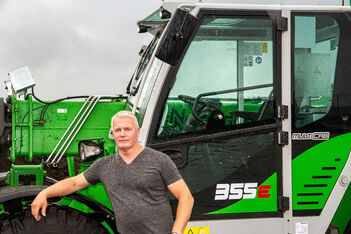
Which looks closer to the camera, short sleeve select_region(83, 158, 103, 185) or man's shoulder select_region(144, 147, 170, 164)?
man's shoulder select_region(144, 147, 170, 164)

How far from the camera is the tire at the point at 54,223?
3.64 meters

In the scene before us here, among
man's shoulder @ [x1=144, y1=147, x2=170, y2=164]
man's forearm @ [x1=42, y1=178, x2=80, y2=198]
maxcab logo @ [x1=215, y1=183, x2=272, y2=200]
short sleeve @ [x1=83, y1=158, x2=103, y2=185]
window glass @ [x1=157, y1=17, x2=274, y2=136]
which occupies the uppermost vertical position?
window glass @ [x1=157, y1=17, x2=274, y2=136]

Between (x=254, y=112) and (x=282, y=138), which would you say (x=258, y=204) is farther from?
(x=254, y=112)

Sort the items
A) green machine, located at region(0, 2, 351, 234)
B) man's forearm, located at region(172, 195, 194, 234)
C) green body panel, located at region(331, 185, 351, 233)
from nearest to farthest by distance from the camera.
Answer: man's forearm, located at region(172, 195, 194, 234) → green machine, located at region(0, 2, 351, 234) → green body panel, located at region(331, 185, 351, 233)

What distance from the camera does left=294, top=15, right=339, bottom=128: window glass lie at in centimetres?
403

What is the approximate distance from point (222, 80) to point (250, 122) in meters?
0.42

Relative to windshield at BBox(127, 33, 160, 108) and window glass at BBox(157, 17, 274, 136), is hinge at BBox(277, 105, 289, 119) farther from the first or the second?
windshield at BBox(127, 33, 160, 108)

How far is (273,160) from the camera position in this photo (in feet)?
13.1

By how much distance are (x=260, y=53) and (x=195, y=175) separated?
1.15 m

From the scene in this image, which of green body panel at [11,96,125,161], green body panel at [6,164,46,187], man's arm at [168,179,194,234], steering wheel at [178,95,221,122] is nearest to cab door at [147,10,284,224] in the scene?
steering wheel at [178,95,221,122]

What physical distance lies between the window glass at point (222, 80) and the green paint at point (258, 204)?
55 cm

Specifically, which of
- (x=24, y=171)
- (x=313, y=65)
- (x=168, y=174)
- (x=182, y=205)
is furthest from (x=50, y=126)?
(x=313, y=65)

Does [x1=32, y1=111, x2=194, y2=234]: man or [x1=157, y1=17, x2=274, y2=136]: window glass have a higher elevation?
[x1=157, y1=17, x2=274, y2=136]: window glass

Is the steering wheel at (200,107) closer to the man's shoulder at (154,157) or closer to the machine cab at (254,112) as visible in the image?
the machine cab at (254,112)
